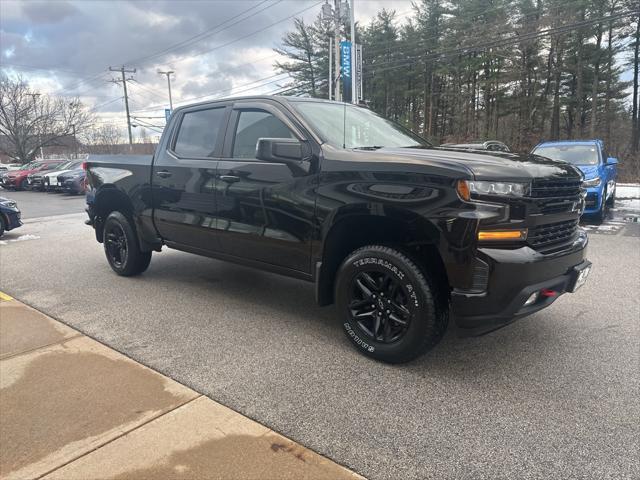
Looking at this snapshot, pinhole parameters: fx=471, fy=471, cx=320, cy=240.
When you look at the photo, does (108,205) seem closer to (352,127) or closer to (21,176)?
(352,127)

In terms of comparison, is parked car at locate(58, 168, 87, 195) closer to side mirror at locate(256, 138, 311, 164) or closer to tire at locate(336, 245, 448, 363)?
side mirror at locate(256, 138, 311, 164)

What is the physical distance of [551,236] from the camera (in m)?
3.08

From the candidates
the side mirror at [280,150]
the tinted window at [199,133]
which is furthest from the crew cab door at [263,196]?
the tinted window at [199,133]

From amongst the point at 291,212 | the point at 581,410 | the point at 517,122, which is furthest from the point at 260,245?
the point at 517,122

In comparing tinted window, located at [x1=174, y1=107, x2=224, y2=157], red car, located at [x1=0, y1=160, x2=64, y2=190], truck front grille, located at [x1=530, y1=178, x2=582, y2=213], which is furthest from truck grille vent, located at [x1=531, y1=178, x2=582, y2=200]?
red car, located at [x1=0, y1=160, x2=64, y2=190]

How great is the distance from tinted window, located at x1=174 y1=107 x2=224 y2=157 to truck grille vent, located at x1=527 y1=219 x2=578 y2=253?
9.45 ft

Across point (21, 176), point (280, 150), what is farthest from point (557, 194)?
point (21, 176)

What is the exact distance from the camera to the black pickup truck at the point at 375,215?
9.23ft

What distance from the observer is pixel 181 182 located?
461cm

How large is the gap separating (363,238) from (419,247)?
0.50 meters

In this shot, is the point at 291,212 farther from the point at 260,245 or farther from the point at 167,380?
the point at 167,380

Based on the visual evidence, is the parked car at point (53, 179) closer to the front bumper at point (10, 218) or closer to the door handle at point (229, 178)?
the front bumper at point (10, 218)

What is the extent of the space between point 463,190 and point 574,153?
9483mm

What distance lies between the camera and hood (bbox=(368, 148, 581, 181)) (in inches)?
110
